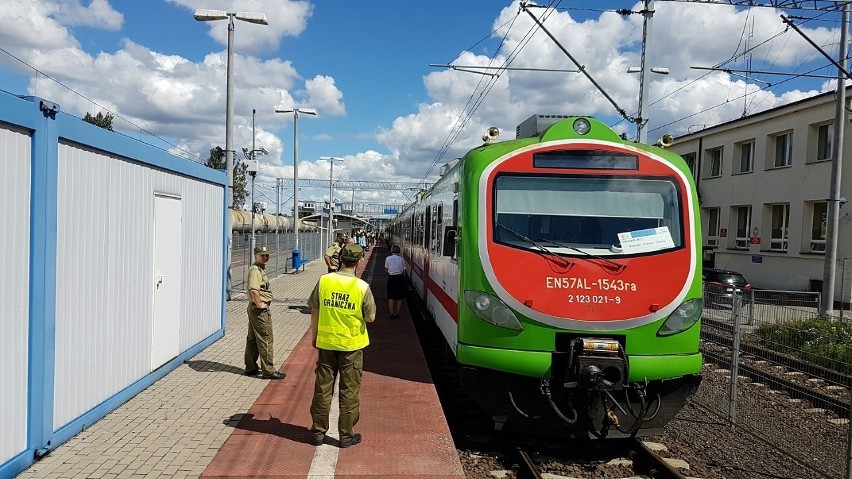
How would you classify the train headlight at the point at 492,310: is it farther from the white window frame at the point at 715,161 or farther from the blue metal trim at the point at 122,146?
the white window frame at the point at 715,161

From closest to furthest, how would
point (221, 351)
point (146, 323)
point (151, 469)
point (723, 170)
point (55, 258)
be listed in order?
1. point (151, 469)
2. point (55, 258)
3. point (146, 323)
4. point (221, 351)
5. point (723, 170)

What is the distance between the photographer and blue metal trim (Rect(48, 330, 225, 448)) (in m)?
5.72

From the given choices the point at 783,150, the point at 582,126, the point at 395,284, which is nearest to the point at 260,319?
the point at 582,126

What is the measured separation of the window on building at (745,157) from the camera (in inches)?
1142

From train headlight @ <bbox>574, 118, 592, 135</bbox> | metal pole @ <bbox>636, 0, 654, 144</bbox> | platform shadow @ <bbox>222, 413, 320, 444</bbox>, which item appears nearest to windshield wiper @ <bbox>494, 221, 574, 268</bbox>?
train headlight @ <bbox>574, 118, 592, 135</bbox>

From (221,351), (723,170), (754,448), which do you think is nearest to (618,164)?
(754,448)

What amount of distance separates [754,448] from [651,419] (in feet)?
4.61

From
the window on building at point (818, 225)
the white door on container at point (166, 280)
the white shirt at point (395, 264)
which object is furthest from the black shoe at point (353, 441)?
the window on building at point (818, 225)

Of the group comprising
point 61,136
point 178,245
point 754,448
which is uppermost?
point 61,136

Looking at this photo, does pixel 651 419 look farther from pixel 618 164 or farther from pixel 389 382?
pixel 389 382

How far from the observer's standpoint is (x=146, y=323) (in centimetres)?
757

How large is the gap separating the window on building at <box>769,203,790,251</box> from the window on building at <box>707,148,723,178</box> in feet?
15.7

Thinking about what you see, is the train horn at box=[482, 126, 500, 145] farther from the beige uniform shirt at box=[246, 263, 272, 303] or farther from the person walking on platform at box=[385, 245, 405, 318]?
the person walking on platform at box=[385, 245, 405, 318]

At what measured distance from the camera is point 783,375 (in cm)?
934
